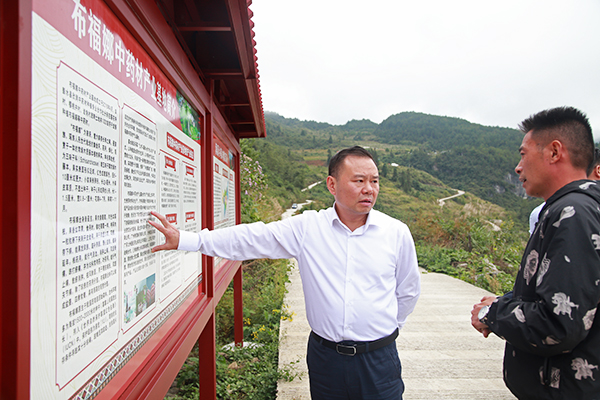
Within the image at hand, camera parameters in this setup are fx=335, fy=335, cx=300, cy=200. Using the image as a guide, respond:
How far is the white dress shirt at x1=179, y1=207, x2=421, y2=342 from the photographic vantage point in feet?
6.04

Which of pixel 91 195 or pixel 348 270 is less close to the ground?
pixel 91 195

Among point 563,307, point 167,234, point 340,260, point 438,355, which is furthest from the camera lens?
point 438,355

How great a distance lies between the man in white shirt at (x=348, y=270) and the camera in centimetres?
181

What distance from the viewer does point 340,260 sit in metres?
1.94

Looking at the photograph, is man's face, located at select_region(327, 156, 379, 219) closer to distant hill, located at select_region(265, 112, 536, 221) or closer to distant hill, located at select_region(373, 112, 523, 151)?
distant hill, located at select_region(265, 112, 536, 221)

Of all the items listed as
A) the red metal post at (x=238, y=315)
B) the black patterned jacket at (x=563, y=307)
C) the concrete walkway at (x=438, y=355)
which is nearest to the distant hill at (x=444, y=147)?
the concrete walkway at (x=438, y=355)

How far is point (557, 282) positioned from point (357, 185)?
1.01 metres

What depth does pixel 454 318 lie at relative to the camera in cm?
531

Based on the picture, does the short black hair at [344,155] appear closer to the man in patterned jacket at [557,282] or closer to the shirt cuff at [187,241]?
the man in patterned jacket at [557,282]

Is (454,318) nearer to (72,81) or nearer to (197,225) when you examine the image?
(197,225)

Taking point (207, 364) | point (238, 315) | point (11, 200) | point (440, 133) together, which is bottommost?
point (238, 315)

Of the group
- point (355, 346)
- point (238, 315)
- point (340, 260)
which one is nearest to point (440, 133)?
point (238, 315)

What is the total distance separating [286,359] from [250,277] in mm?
3393

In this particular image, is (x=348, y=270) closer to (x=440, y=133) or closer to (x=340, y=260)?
(x=340, y=260)
